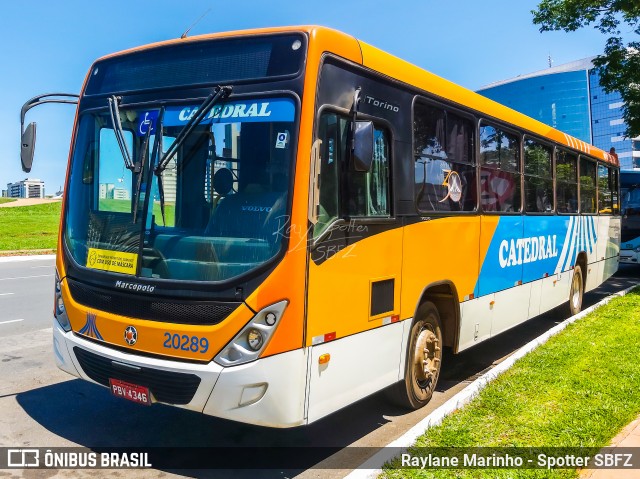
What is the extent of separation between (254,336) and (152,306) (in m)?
0.85

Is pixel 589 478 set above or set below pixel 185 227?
below

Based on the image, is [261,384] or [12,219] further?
[12,219]

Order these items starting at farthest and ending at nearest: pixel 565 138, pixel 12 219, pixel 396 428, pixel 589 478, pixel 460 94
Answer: pixel 12 219 < pixel 565 138 < pixel 460 94 < pixel 396 428 < pixel 589 478

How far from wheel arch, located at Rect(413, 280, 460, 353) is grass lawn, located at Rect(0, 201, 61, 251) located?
1046 inches

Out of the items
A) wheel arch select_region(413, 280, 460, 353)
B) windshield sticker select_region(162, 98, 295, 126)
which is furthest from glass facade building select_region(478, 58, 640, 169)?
windshield sticker select_region(162, 98, 295, 126)

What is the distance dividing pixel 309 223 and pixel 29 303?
9813 mm

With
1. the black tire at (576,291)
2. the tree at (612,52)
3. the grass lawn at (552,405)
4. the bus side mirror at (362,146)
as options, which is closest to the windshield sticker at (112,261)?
the bus side mirror at (362,146)

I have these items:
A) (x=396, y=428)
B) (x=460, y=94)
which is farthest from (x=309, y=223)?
(x=460, y=94)

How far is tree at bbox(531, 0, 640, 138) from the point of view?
17.5m

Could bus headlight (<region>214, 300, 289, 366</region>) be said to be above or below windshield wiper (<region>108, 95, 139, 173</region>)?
below

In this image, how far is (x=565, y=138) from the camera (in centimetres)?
1042

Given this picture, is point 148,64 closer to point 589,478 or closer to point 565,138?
point 589,478

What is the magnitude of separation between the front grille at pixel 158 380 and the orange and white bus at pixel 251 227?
0.04 ft

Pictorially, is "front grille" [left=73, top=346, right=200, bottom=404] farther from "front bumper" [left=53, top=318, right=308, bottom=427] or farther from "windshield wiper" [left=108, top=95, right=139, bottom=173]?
"windshield wiper" [left=108, top=95, right=139, bottom=173]
